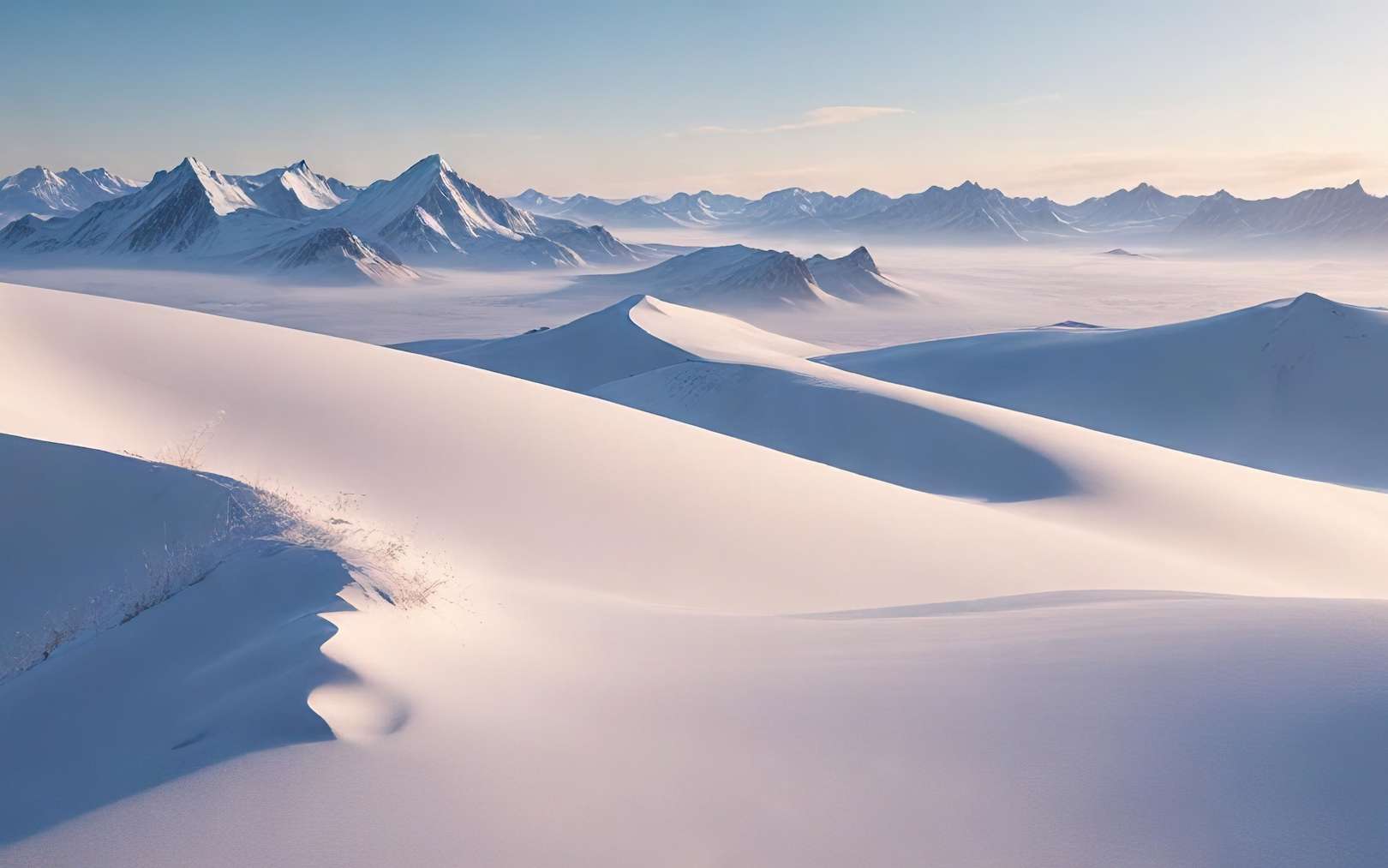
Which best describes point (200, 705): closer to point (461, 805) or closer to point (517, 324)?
point (461, 805)

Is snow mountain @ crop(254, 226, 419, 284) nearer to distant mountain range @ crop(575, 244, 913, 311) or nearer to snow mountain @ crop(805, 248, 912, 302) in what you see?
distant mountain range @ crop(575, 244, 913, 311)

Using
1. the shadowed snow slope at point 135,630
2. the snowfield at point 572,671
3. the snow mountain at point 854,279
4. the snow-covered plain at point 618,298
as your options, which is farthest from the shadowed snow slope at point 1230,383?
the snow mountain at point 854,279

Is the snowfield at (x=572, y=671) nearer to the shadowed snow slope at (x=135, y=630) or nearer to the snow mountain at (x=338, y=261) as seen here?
the shadowed snow slope at (x=135, y=630)

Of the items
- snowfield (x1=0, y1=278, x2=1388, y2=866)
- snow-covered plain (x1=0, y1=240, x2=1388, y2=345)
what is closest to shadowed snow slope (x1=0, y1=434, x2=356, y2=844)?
snowfield (x1=0, y1=278, x2=1388, y2=866)

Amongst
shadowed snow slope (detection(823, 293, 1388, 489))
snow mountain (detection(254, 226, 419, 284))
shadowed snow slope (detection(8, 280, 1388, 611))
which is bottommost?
shadowed snow slope (detection(823, 293, 1388, 489))

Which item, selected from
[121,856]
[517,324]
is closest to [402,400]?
[121,856]

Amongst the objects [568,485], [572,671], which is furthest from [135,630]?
[568,485]
